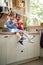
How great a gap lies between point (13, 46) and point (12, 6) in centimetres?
124

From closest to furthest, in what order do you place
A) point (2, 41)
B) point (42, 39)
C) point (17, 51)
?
1. point (2, 41)
2. point (17, 51)
3. point (42, 39)

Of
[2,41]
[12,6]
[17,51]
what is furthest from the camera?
[12,6]

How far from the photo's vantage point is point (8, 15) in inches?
198

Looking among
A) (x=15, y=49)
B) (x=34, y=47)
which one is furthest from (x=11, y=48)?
(x=34, y=47)

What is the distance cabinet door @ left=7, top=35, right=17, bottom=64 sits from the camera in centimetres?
461

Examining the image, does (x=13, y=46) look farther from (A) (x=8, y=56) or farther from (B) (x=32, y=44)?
(B) (x=32, y=44)

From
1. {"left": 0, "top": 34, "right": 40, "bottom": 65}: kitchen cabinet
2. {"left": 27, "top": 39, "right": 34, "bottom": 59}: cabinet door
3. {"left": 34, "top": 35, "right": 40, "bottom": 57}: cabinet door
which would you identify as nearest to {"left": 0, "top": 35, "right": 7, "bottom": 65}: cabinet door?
{"left": 0, "top": 34, "right": 40, "bottom": 65}: kitchen cabinet

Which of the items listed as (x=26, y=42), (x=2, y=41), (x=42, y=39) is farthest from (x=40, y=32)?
(x=2, y=41)

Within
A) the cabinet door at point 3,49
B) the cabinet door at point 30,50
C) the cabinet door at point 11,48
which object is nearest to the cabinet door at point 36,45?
the cabinet door at point 30,50

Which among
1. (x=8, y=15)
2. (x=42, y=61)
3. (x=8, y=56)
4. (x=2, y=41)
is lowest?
(x=42, y=61)

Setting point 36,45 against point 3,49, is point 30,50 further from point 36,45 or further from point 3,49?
point 3,49

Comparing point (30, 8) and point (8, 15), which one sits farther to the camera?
point (30, 8)

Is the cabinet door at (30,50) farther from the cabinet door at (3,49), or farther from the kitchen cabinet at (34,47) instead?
the cabinet door at (3,49)

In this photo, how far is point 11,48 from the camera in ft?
15.3
